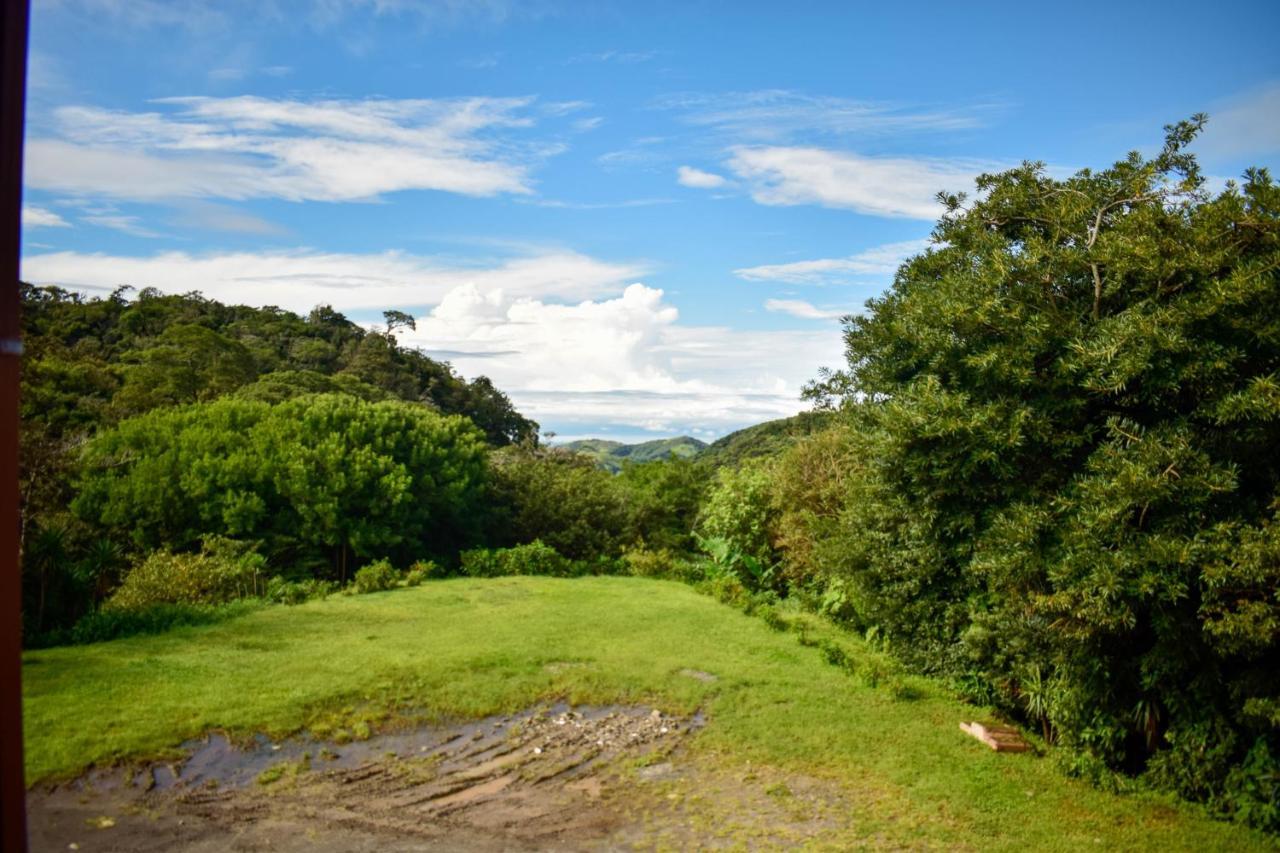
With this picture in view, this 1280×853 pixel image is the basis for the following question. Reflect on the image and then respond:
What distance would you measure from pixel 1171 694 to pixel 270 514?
612 inches

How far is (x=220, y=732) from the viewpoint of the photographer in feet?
24.1

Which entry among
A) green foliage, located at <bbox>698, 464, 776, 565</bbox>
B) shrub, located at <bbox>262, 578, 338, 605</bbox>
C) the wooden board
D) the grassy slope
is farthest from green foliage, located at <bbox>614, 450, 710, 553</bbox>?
the wooden board

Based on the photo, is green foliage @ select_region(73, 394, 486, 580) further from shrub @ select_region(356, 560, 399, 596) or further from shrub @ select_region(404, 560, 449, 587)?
shrub @ select_region(356, 560, 399, 596)

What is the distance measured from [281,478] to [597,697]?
1023cm

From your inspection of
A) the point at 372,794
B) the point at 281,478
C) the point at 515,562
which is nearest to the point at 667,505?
the point at 515,562

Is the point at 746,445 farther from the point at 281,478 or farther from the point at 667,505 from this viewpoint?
the point at 281,478

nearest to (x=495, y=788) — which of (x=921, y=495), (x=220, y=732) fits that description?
(x=220, y=732)

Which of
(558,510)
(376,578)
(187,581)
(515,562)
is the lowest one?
(515,562)

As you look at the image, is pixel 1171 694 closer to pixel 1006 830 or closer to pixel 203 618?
pixel 1006 830

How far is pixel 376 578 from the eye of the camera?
1521cm

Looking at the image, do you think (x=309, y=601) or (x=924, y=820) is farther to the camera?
(x=309, y=601)

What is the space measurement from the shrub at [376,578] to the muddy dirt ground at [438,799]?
7.76m

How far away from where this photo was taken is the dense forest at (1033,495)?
605 centimetres

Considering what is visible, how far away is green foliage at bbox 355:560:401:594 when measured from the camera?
15.1 m
